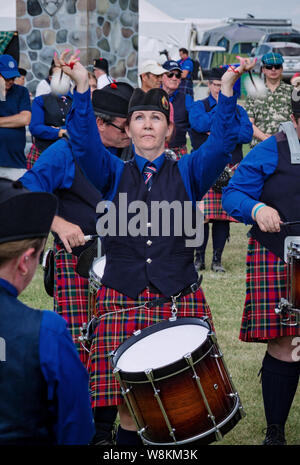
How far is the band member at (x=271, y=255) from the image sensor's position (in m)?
3.74

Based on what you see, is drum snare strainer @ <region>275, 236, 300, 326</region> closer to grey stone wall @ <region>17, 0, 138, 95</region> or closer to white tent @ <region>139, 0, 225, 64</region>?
grey stone wall @ <region>17, 0, 138, 95</region>

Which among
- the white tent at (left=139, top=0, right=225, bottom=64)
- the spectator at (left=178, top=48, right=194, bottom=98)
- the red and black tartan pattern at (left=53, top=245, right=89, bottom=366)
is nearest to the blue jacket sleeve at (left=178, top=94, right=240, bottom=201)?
the red and black tartan pattern at (left=53, top=245, right=89, bottom=366)

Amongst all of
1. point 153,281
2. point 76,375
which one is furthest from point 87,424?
point 153,281

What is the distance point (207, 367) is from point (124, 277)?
1.91 feet

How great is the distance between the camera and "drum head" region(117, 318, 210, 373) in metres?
2.96

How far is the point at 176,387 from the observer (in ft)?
9.66

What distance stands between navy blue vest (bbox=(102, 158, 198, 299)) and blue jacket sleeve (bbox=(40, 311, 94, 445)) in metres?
1.18

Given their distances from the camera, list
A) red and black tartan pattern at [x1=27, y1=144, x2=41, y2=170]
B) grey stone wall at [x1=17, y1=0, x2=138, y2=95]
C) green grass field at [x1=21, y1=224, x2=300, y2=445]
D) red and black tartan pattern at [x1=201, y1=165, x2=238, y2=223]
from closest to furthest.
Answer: green grass field at [x1=21, y1=224, x2=300, y2=445]
red and black tartan pattern at [x1=201, y1=165, x2=238, y2=223]
red and black tartan pattern at [x1=27, y1=144, x2=41, y2=170]
grey stone wall at [x1=17, y1=0, x2=138, y2=95]

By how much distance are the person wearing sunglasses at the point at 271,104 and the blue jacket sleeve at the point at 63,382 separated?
6.06 meters

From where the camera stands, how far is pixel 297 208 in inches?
146

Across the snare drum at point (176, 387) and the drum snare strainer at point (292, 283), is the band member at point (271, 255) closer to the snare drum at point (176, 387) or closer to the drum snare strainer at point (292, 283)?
the drum snare strainer at point (292, 283)

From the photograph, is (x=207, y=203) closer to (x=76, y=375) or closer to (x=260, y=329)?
(x=260, y=329)

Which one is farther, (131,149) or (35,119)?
(35,119)

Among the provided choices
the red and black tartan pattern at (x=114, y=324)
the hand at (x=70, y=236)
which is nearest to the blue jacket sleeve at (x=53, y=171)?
the hand at (x=70, y=236)
